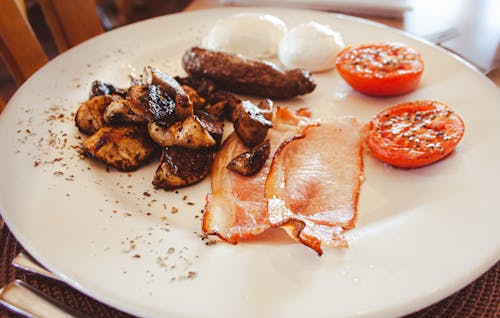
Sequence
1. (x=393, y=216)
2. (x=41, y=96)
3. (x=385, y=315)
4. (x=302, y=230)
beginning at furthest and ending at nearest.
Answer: (x=41, y=96)
(x=393, y=216)
(x=302, y=230)
(x=385, y=315)

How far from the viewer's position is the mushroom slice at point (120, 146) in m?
1.32

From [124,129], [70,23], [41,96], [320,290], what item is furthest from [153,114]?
[70,23]

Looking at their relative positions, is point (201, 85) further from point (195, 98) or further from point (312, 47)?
point (312, 47)

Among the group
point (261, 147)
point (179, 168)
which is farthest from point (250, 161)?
point (179, 168)

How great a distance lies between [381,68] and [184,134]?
0.90 meters

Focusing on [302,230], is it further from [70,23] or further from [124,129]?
[70,23]

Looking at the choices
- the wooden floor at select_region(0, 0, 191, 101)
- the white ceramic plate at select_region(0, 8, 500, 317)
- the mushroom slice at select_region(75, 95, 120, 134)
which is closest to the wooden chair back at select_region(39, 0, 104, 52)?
the white ceramic plate at select_region(0, 8, 500, 317)

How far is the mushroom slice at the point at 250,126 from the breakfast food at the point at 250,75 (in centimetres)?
32

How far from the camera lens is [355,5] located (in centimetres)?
252

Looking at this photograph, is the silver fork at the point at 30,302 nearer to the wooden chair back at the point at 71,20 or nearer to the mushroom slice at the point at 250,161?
the mushroom slice at the point at 250,161

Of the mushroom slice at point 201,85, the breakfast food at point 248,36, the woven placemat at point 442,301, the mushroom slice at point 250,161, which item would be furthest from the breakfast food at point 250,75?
the woven placemat at point 442,301

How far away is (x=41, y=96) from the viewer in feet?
5.21

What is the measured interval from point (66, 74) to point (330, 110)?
3.79 ft

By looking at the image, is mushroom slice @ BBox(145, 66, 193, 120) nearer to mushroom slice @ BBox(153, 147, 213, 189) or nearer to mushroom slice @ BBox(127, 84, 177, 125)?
mushroom slice @ BBox(127, 84, 177, 125)
